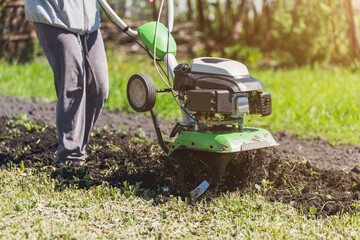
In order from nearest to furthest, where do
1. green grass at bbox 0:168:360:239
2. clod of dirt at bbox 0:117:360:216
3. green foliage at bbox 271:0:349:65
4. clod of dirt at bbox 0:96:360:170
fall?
green grass at bbox 0:168:360:239 < clod of dirt at bbox 0:117:360:216 < clod of dirt at bbox 0:96:360:170 < green foliage at bbox 271:0:349:65

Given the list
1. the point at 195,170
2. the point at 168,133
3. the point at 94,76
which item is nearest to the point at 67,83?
the point at 94,76

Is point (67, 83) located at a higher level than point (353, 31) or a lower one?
higher

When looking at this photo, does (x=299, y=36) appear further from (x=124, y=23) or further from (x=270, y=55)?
(x=124, y=23)

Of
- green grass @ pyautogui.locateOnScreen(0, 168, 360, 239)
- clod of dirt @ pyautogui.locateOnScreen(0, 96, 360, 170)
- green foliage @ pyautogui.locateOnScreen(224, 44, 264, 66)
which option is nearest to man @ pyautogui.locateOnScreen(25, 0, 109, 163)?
green grass @ pyautogui.locateOnScreen(0, 168, 360, 239)

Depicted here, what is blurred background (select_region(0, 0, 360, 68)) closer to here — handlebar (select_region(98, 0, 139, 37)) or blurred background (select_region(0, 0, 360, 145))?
blurred background (select_region(0, 0, 360, 145))

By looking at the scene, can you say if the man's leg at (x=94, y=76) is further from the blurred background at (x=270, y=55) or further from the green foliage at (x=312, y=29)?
the green foliage at (x=312, y=29)

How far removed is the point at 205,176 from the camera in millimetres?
3340

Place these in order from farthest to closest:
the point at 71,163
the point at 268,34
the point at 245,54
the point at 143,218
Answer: the point at 268,34, the point at 245,54, the point at 71,163, the point at 143,218

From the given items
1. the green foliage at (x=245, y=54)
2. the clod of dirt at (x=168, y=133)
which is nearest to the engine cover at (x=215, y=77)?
the clod of dirt at (x=168, y=133)

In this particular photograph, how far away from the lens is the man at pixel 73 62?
11.8 feet

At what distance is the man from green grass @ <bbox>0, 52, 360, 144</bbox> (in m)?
1.35

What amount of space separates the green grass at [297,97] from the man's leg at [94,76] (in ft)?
4.23

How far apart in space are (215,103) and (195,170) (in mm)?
621

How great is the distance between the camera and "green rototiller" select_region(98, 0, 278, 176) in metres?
2.97
